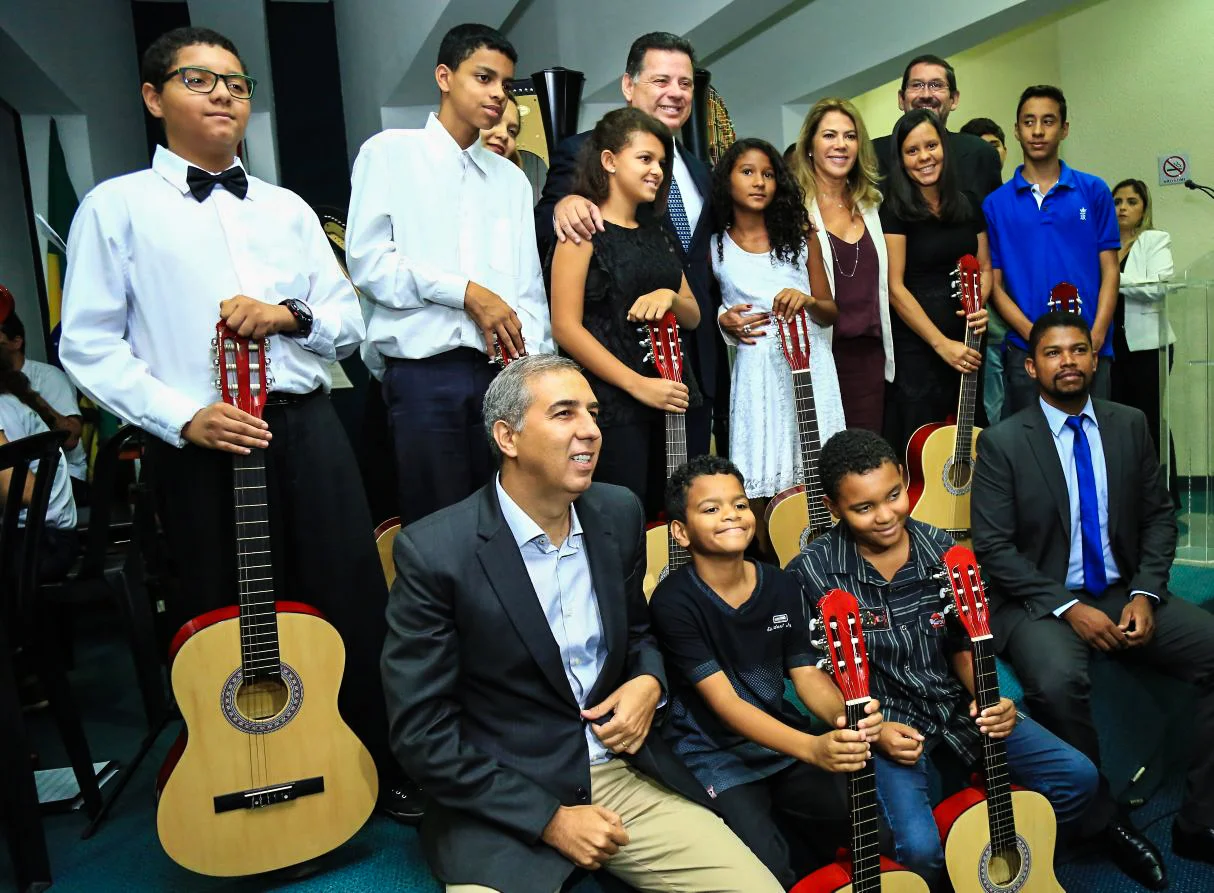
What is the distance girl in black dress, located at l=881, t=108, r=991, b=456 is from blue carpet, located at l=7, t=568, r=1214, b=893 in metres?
1.26

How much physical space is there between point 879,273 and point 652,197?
0.95 metres

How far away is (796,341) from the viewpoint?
3041 mm

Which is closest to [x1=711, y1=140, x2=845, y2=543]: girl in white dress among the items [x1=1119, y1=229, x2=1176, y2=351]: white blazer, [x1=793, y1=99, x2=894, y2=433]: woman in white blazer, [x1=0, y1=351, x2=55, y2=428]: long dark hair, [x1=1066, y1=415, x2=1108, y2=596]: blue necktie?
[x1=793, y1=99, x2=894, y2=433]: woman in white blazer

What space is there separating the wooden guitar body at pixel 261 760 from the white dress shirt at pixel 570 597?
467 millimetres

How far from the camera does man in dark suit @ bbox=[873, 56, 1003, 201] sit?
12.1 feet

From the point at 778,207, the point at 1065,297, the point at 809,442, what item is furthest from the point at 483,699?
the point at 1065,297

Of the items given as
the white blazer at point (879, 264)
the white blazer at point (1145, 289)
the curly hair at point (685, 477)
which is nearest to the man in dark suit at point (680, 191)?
the white blazer at point (879, 264)

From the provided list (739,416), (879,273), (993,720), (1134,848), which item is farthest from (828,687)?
(879,273)

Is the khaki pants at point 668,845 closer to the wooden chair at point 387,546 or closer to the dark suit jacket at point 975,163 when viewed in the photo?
the wooden chair at point 387,546

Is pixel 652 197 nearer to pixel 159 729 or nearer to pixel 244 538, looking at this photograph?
pixel 244 538

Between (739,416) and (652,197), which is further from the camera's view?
(739,416)

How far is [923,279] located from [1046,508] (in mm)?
1003

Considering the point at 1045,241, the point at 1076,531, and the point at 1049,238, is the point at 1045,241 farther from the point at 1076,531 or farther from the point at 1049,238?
the point at 1076,531

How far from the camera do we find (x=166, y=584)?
3.59 m
